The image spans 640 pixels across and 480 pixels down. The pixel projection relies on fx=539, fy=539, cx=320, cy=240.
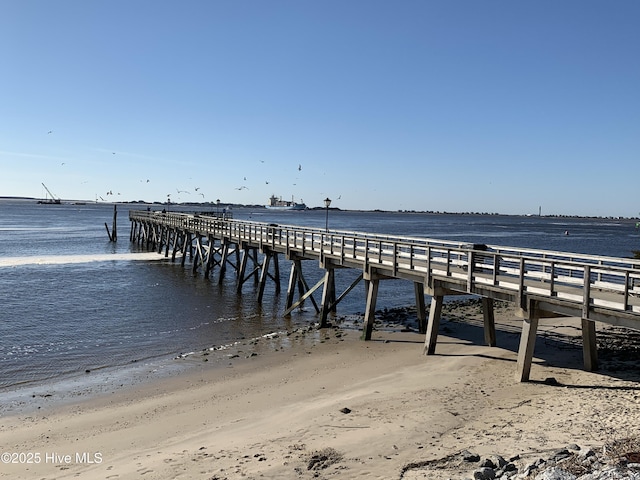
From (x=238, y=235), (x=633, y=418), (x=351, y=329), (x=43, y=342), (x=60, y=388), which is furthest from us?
(x=238, y=235)

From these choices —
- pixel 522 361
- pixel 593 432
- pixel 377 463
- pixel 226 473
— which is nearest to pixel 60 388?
pixel 226 473

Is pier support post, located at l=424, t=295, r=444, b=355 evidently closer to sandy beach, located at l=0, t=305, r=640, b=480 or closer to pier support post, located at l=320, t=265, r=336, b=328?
sandy beach, located at l=0, t=305, r=640, b=480

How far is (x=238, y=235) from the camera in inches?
1163

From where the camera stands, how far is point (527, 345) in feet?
37.6

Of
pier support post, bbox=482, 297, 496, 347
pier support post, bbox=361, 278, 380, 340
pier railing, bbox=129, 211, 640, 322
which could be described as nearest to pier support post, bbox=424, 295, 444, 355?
pier railing, bbox=129, 211, 640, 322

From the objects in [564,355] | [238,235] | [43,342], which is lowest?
[43,342]

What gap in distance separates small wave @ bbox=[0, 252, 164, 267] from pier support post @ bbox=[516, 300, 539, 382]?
3712cm

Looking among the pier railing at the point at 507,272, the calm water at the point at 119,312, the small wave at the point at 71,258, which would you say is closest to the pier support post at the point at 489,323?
the pier railing at the point at 507,272

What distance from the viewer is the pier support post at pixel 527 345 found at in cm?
1139

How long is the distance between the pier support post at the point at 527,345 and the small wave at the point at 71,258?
37125 millimetres

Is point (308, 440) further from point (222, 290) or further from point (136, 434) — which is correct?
point (222, 290)

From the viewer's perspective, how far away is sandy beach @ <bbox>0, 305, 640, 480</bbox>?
784 centimetres

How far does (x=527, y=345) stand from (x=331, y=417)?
4.65m

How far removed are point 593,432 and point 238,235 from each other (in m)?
23.4
